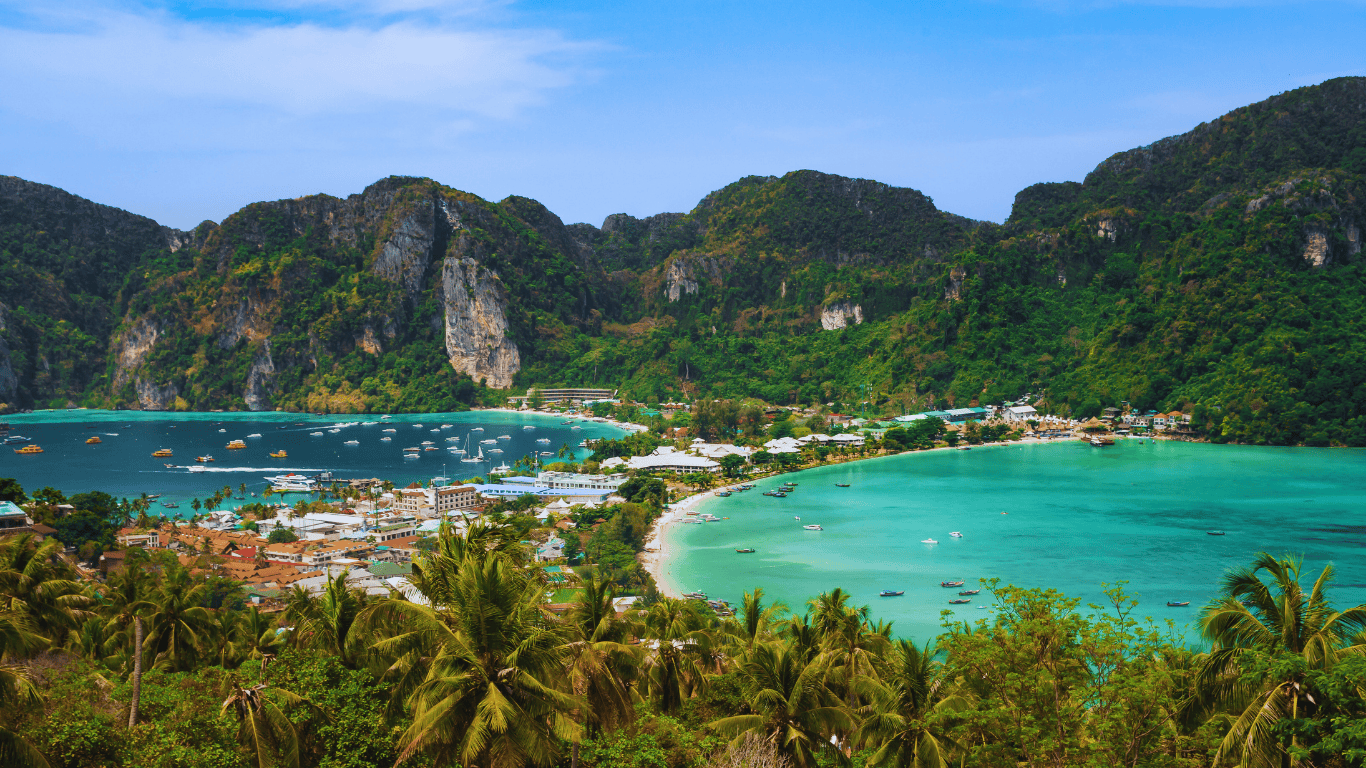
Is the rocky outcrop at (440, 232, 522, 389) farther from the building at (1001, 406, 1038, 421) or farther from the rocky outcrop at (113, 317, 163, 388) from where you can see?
the building at (1001, 406, 1038, 421)

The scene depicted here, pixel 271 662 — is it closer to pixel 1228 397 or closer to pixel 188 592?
pixel 188 592

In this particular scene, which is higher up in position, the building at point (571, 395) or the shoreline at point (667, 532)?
the building at point (571, 395)

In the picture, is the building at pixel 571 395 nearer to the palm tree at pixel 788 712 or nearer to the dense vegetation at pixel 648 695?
the dense vegetation at pixel 648 695

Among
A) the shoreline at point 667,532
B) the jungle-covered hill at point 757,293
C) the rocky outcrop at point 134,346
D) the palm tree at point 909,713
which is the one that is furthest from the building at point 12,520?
the rocky outcrop at point 134,346

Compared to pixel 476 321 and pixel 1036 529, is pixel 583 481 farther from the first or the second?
pixel 476 321

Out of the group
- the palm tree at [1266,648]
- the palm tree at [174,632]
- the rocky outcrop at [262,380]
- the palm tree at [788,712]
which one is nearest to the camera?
the palm tree at [1266,648]

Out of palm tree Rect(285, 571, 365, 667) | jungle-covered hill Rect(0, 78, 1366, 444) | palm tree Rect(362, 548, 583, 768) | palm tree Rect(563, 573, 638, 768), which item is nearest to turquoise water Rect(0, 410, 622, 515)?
jungle-covered hill Rect(0, 78, 1366, 444)

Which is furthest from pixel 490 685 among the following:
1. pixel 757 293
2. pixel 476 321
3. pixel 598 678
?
pixel 757 293
